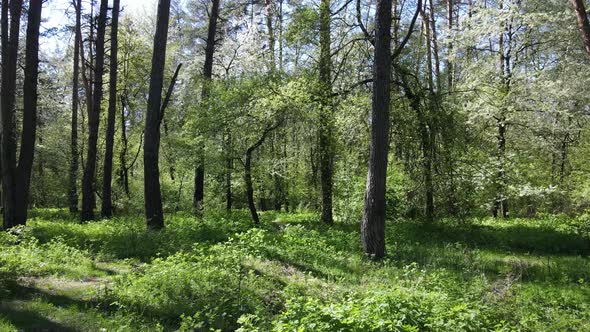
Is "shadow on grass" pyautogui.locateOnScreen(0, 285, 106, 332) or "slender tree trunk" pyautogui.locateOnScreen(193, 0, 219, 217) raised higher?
"slender tree trunk" pyautogui.locateOnScreen(193, 0, 219, 217)

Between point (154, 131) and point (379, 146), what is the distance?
6.49 meters

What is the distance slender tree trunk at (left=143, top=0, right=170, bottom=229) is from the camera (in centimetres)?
1213

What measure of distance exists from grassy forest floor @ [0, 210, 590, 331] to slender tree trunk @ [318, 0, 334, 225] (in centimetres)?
246

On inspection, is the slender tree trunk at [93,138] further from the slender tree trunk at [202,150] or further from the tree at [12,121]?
→ the slender tree trunk at [202,150]

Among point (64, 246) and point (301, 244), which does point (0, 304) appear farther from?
point (301, 244)

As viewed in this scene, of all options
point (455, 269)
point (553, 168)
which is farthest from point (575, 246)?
point (553, 168)

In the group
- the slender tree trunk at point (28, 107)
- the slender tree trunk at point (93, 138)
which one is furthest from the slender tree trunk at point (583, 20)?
the slender tree trunk at point (93, 138)

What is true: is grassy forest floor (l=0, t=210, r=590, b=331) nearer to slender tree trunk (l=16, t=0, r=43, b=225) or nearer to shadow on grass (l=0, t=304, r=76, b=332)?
shadow on grass (l=0, t=304, r=76, b=332)

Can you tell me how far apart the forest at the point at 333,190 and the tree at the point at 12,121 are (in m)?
0.05

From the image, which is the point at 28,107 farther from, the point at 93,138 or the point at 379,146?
the point at 379,146

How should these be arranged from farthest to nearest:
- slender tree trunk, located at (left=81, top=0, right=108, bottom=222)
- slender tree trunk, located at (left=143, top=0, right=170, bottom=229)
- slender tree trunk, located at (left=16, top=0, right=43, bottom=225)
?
slender tree trunk, located at (left=81, top=0, right=108, bottom=222)
slender tree trunk, located at (left=143, top=0, right=170, bottom=229)
slender tree trunk, located at (left=16, top=0, right=43, bottom=225)

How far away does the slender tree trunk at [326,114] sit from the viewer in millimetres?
12500

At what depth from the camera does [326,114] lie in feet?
42.1

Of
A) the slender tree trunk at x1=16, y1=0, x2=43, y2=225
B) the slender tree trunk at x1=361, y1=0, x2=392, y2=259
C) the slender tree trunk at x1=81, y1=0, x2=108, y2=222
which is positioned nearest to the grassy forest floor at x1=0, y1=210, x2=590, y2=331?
the slender tree trunk at x1=361, y1=0, x2=392, y2=259
